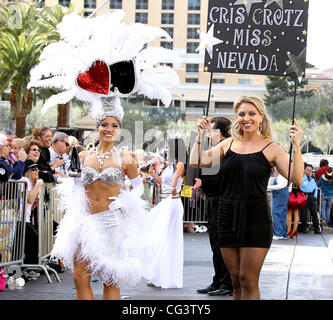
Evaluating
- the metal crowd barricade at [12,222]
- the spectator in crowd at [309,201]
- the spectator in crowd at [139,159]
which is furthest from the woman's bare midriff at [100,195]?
the spectator in crowd at [309,201]

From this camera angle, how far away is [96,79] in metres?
6.02

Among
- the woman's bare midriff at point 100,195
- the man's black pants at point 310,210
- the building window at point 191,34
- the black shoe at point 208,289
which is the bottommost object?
the man's black pants at point 310,210

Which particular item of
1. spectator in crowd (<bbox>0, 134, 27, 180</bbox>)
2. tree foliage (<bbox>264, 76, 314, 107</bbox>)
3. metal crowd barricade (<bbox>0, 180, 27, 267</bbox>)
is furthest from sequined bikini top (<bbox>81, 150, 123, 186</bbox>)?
tree foliage (<bbox>264, 76, 314, 107</bbox>)

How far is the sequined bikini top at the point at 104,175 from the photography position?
580cm

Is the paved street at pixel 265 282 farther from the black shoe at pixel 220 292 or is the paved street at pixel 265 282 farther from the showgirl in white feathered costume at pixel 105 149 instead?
the showgirl in white feathered costume at pixel 105 149

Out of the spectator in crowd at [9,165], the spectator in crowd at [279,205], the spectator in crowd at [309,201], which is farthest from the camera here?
the spectator in crowd at [309,201]

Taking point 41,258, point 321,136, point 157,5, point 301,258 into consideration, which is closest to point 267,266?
point 301,258

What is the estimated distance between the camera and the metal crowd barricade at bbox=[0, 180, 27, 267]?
8.03m

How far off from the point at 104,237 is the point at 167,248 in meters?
2.78

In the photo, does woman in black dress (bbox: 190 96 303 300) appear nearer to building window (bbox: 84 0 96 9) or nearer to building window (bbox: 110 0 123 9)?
building window (bbox: 84 0 96 9)

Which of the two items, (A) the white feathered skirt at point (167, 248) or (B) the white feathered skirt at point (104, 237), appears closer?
(B) the white feathered skirt at point (104, 237)

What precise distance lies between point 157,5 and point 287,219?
11187 centimetres

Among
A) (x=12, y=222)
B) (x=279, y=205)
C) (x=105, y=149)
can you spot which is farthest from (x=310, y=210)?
(x=105, y=149)

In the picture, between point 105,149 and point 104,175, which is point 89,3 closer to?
point 105,149
